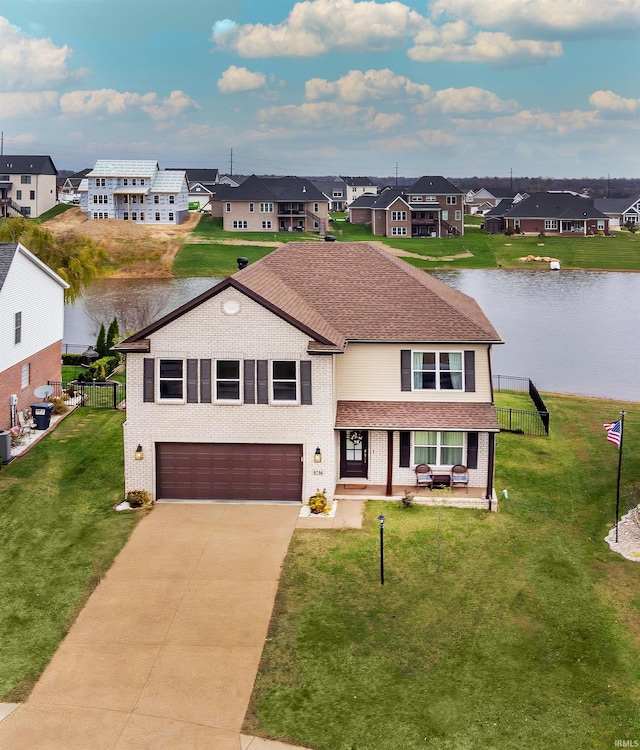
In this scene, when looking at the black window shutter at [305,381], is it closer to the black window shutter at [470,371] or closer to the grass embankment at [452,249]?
the black window shutter at [470,371]

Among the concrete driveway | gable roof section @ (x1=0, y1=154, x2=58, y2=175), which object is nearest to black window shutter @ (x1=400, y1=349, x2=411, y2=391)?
the concrete driveway

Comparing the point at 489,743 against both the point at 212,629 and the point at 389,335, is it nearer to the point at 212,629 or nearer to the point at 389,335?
the point at 212,629

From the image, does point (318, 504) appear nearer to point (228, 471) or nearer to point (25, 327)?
point (228, 471)

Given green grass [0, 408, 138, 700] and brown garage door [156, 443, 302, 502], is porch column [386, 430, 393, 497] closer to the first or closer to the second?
brown garage door [156, 443, 302, 502]

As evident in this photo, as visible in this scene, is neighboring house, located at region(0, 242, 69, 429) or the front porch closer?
the front porch

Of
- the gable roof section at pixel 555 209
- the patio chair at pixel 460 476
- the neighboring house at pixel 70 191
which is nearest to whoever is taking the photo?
the patio chair at pixel 460 476

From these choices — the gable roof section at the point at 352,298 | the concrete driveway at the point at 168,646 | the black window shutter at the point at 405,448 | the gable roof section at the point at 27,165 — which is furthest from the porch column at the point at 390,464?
the gable roof section at the point at 27,165

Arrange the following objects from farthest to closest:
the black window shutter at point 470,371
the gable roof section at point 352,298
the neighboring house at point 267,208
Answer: the neighboring house at point 267,208
the black window shutter at point 470,371
the gable roof section at point 352,298
